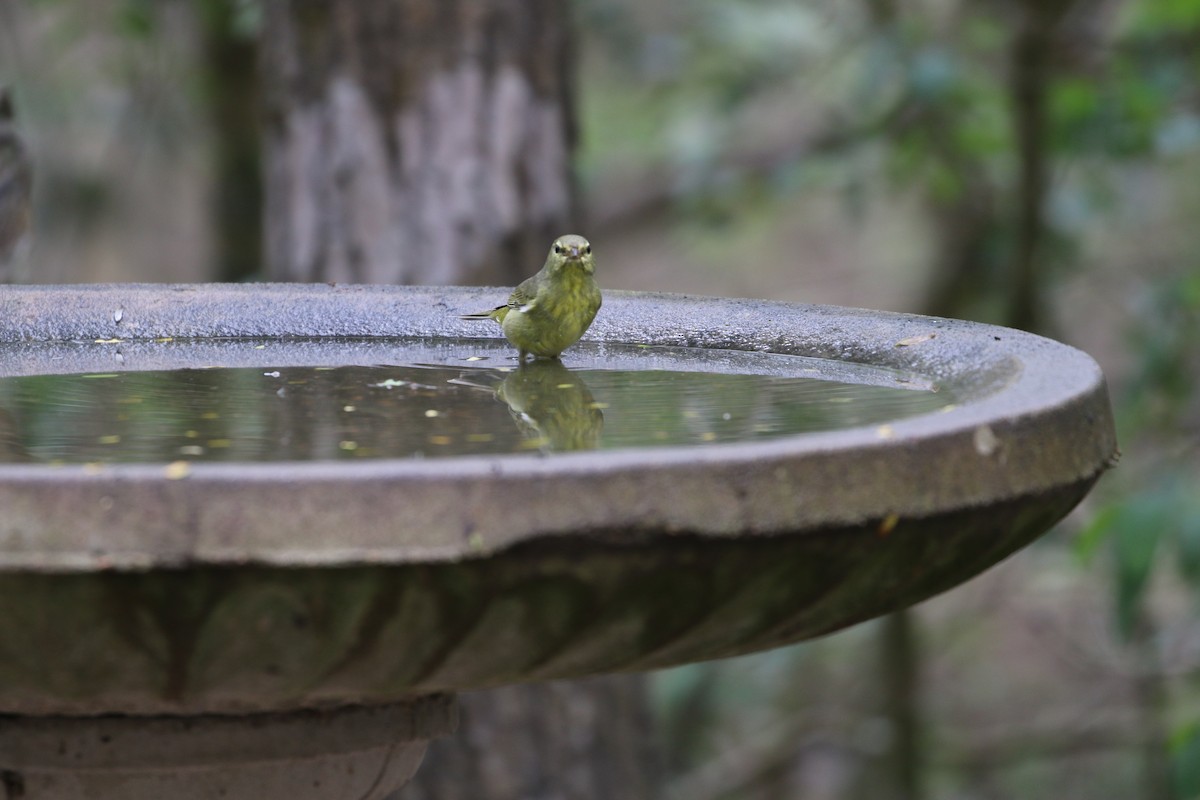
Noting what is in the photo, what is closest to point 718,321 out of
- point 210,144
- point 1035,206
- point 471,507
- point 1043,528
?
point 1043,528

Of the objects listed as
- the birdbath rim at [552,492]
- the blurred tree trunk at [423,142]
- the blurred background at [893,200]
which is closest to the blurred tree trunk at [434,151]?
the blurred tree trunk at [423,142]

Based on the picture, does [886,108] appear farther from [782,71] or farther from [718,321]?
[718,321]

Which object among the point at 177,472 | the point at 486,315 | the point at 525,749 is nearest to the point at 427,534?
the point at 177,472

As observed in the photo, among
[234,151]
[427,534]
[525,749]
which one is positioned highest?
[234,151]

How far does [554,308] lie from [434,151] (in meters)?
1.66

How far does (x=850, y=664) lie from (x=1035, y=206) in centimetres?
363

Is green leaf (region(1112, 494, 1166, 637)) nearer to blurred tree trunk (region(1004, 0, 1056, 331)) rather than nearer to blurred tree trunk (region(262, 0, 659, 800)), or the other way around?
blurred tree trunk (region(262, 0, 659, 800))

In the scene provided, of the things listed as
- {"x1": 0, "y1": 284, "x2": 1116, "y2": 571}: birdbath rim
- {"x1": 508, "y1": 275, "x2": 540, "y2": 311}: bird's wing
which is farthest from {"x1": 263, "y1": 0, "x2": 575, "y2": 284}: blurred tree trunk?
{"x1": 0, "y1": 284, "x2": 1116, "y2": 571}: birdbath rim

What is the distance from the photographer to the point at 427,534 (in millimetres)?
1334

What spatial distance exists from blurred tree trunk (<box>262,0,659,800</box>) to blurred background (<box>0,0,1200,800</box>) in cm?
12

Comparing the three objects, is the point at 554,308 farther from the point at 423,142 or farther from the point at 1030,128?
the point at 1030,128

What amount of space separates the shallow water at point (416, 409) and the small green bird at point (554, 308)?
0.18 ft

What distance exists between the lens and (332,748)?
197 centimetres

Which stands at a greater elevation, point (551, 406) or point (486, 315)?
point (486, 315)
